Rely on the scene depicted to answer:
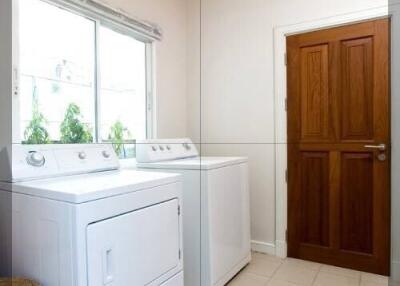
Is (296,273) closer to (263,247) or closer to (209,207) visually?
(263,247)

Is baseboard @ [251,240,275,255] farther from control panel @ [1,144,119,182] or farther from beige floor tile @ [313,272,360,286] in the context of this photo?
control panel @ [1,144,119,182]

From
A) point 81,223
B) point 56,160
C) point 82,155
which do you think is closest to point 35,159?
point 56,160

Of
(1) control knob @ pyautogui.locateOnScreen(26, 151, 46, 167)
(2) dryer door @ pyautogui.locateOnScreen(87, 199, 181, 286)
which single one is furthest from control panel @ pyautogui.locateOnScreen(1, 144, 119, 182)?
(2) dryer door @ pyautogui.locateOnScreen(87, 199, 181, 286)

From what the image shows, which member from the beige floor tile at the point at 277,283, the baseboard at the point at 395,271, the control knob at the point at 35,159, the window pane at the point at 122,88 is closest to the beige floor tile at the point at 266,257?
the beige floor tile at the point at 277,283

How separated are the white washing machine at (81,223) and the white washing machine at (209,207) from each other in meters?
0.30

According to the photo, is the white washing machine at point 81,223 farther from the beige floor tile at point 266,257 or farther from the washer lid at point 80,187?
the beige floor tile at point 266,257

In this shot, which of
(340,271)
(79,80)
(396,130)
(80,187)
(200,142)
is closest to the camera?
(396,130)

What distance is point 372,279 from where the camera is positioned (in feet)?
4.85

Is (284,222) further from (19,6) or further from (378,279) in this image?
(19,6)

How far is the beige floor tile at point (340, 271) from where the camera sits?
5.25 feet

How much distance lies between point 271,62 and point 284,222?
3.57 ft

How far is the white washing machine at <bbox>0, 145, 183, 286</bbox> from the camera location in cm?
107

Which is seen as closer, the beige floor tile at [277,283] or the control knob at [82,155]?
the control knob at [82,155]

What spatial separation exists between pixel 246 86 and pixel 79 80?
1.20 metres
